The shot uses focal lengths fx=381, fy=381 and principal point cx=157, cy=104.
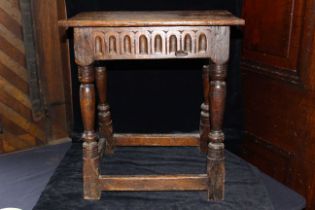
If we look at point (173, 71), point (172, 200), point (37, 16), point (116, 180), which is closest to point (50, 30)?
point (37, 16)

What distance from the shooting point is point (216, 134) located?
147 cm

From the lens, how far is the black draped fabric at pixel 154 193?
1.52 m

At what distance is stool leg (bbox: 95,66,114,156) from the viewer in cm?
184

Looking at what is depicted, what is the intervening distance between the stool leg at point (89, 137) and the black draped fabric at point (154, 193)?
59 mm

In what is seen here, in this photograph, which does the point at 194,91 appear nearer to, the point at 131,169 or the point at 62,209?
the point at 131,169

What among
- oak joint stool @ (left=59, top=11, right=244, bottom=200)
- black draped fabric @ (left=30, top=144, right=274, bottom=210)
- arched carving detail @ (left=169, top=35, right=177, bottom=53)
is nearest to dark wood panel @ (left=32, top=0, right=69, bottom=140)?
black draped fabric @ (left=30, top=144, right=274, bottom=210)

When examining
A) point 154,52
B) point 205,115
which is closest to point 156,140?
point 205,115

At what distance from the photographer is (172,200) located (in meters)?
1.56

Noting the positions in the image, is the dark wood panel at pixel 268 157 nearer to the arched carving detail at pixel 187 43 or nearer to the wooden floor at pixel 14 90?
the arched carving detail at pixel 187 43

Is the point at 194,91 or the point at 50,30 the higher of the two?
the point at 50,30

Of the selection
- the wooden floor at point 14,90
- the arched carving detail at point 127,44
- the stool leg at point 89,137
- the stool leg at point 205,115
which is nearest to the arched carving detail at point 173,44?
the arched carving detail at point 127,44

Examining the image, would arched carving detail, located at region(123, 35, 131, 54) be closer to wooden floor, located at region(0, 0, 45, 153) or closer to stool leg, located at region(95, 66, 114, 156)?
stool leg, located at region(95, 66, 114, 156)

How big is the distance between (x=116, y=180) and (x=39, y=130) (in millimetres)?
903

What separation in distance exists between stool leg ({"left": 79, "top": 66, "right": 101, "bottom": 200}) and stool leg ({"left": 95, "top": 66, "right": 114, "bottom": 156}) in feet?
1.05
